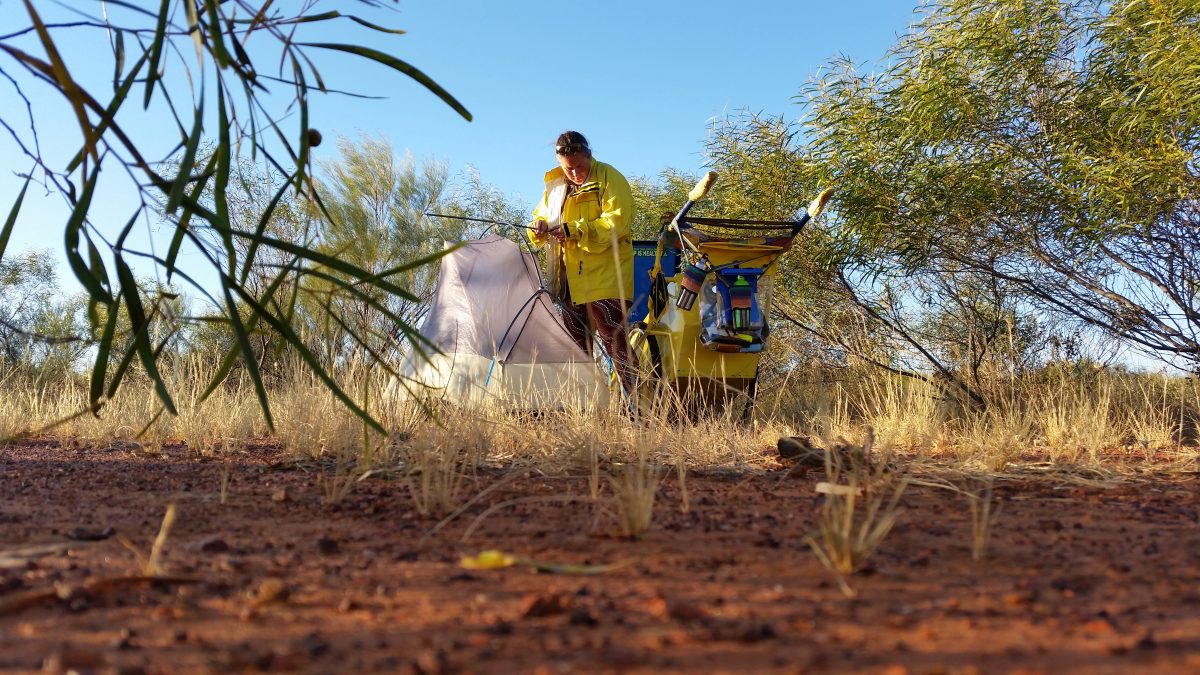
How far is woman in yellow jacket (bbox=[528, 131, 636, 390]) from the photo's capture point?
555cm

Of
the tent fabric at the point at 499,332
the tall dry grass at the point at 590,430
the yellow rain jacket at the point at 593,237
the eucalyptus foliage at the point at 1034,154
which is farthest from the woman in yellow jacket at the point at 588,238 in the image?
the eucalyptus foliage at the point at 1034,154

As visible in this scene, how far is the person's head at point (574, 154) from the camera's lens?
18.7ft

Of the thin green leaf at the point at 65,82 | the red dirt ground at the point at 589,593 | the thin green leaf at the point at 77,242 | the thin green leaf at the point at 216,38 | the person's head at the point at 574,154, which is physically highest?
the person's head at the point at 574,154

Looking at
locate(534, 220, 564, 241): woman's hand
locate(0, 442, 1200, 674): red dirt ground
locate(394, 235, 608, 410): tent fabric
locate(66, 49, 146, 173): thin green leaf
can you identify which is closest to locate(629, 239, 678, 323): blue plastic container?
locate(394, 235, 608, 410): tent fabric

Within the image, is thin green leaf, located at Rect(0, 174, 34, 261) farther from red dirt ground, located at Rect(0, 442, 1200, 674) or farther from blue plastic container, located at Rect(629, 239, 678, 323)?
blue plastic container, located at Rect(629, 239, 678, 323)

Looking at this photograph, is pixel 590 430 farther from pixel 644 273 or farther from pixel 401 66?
pixel 644 273

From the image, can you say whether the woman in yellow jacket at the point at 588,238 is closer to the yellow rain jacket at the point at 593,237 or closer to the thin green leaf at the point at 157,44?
the yellow rain jacket at the point at 593,237

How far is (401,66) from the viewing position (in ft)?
8.11

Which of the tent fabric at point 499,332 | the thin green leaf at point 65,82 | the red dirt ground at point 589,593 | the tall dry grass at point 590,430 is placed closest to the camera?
the red dirt ground at point 589,593

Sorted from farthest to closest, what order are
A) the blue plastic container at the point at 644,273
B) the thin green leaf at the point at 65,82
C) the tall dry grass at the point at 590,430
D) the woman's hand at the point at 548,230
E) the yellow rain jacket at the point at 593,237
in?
the blue plastic container at the point at 644,273 < the yellow rain jacket at the point at 593,237 < the woman's hand at the point at 548,230 < the tall dry grass at the point at 590,430 < the thin green leaf at the point at 65,82

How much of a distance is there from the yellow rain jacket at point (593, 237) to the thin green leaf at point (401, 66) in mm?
2934

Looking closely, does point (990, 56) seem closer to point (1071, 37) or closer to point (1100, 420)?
point (1071, 37)

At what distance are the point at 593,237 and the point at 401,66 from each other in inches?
125

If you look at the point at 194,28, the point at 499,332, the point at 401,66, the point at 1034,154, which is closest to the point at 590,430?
the point at 401,66
